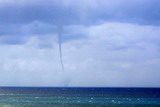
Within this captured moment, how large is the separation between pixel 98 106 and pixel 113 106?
2419 mm

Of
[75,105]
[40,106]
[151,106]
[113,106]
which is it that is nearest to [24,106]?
[40,106]

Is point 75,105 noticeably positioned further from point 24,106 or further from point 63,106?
point 24,106

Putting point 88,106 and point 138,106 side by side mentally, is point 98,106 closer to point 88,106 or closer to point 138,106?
point 88,106

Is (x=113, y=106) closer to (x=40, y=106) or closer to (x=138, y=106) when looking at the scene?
(x=138, y=106)

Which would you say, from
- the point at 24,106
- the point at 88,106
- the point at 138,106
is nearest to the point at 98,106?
the point at 88,106

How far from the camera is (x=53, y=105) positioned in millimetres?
77938

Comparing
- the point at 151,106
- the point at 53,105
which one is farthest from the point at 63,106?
the point at 151,106

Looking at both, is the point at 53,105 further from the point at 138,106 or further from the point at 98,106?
the point at 138,106

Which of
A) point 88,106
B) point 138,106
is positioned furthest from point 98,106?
point 138,106

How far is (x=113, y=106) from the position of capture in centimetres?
7675

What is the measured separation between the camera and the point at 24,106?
7500cm

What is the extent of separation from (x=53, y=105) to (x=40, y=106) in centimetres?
272

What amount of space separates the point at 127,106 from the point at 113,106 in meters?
2.86

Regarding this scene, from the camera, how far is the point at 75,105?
256 ft
